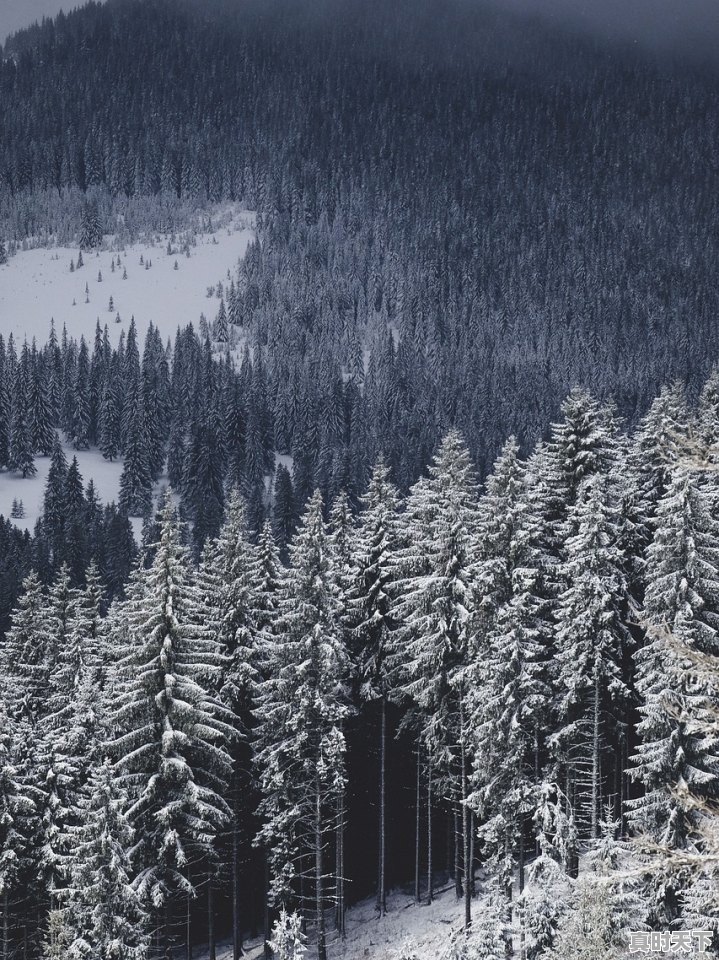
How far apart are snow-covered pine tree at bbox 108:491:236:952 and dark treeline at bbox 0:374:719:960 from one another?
91 mm

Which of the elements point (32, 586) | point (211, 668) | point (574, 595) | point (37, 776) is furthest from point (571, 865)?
point (32, 586)

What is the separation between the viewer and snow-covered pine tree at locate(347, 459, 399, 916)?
31953mm

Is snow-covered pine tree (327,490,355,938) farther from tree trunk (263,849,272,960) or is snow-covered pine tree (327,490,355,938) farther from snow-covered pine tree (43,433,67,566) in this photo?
snow-covered pine tree (43,433,67,566)

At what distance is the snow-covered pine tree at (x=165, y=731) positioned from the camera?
2550 cm

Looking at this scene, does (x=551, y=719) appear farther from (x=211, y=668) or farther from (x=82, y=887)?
(x=82, y=887)

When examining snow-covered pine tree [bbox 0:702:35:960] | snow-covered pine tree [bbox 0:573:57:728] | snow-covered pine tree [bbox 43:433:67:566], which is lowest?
snow-covered pine tree [bbox 0:702:35:960]

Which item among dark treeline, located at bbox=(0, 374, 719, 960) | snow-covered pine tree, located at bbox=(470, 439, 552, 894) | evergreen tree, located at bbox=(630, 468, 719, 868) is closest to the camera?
evergreen tree, located at bbox=(630, 468, 719, 868)

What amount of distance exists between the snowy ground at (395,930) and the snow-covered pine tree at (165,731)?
26.6 feet

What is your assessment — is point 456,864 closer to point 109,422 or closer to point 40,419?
point 40,419

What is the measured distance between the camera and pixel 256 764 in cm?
3170

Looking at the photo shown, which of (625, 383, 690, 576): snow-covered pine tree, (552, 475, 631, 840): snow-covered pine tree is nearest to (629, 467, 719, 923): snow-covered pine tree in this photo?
(552, 475, 631, 840): snow-covered pine tree

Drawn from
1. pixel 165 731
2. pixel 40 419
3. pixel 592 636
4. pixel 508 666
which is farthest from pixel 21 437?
pixel 592 636

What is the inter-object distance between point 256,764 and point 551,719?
10.9m

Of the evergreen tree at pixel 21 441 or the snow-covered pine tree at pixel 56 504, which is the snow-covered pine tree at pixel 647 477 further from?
the evergreen tree at pixel 21 441
